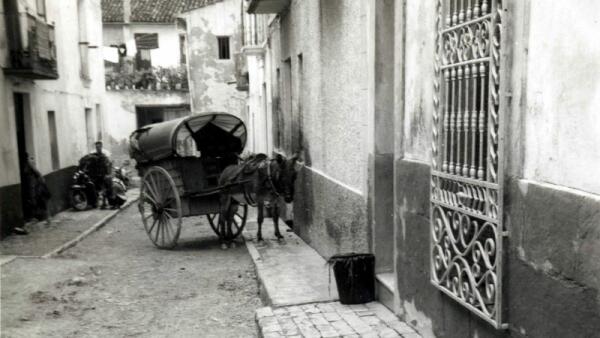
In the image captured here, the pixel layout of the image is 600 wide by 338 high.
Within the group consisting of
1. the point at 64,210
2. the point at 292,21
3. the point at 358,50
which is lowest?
the point at 64,210

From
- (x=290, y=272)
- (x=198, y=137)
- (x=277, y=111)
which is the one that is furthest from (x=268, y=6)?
(x=290, y=272)

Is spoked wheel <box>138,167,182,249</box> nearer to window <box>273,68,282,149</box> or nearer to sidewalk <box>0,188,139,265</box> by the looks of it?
sidewalk <box>0,188,139,265</box>

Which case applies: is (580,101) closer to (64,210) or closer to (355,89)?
(355,89)

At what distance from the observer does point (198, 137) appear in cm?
1021

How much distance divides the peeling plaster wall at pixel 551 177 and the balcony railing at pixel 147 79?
3062cm

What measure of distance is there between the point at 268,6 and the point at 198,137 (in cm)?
304

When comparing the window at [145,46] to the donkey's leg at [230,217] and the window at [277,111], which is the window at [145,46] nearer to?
the window at [277,111]

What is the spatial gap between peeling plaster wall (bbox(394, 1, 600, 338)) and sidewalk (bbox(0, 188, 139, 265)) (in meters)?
7.56

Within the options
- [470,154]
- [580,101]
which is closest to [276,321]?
[470,154]

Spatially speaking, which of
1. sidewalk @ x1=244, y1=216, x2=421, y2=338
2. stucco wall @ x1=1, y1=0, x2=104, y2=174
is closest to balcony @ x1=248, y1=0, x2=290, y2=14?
sidewalk @ x1=244, y1=216, x2=421, y2=338

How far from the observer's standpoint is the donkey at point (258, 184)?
855cm

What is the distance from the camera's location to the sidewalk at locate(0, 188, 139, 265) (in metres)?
A: 9.64

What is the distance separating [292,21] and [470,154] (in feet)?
24.0

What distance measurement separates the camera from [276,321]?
16.6ft
